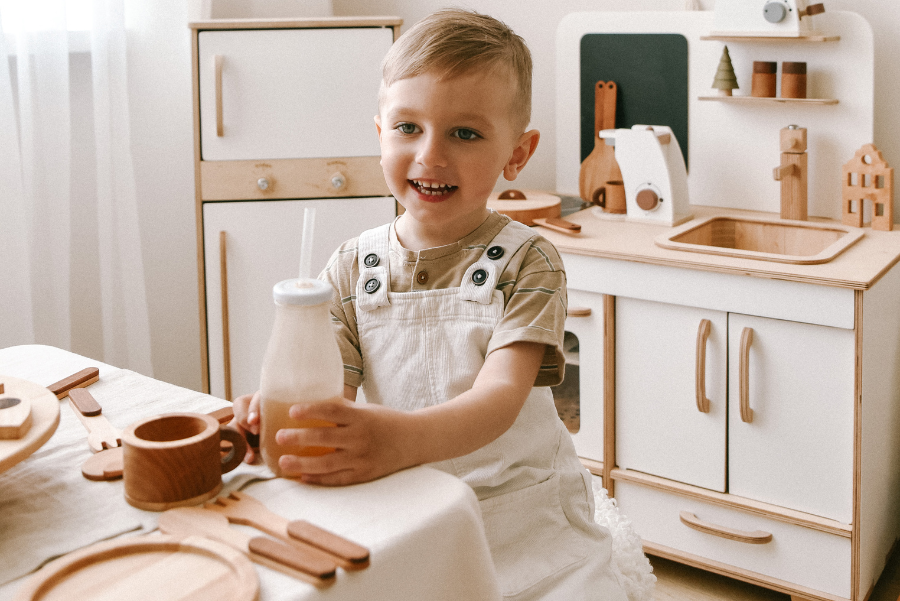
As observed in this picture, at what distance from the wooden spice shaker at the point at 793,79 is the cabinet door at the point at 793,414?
59 centimetres

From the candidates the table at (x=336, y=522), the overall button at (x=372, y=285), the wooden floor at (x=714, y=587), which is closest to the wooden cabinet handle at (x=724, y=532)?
the wooden floor at (x=714, y=587)

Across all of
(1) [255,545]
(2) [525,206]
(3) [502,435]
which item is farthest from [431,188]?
(2) [525,206]

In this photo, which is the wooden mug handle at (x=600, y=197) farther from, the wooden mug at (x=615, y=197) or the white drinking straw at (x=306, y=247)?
the white drinking straw at (x=306, y=247)

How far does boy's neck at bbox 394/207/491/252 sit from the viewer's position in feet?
3.62

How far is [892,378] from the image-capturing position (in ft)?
6.36

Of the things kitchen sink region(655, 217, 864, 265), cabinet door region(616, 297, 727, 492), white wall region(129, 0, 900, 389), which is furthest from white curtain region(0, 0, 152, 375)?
kitchen sink region(655, 217, 864, 265)

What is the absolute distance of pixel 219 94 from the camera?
2.22 meters

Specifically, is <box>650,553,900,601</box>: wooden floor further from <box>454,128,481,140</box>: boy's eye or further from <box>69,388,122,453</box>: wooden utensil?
<box>69,388,122,453</box>: wooden utensil

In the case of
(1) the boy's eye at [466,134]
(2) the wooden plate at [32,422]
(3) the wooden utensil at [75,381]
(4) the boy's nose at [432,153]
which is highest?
(1) the boy's eye at [466,134]

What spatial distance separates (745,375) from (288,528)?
1389 mm

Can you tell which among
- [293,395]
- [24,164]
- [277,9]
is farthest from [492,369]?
[277,9]

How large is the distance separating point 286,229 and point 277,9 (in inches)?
26.8

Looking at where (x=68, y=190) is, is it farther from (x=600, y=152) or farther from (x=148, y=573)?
(x=148, y=573)

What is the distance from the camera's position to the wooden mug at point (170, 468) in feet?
2.27
